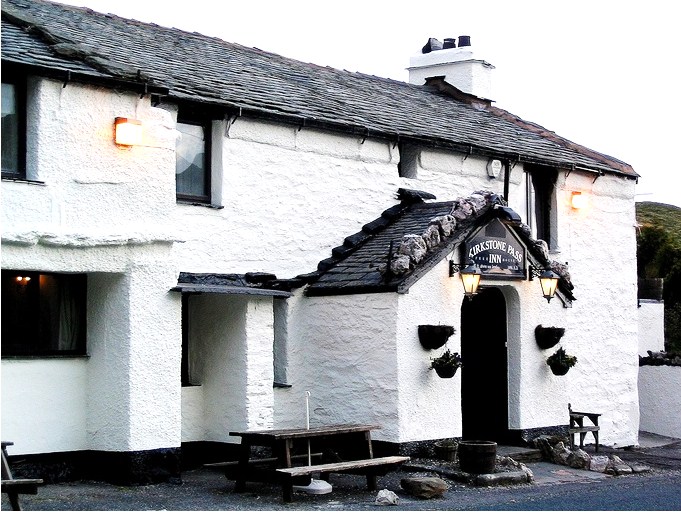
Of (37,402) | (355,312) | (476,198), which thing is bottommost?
(37,402)

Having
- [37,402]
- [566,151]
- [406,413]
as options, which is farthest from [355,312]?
[566,151]

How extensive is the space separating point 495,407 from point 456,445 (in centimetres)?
210

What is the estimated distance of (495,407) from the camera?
16547mm

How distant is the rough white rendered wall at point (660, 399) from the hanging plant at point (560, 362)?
6.08m

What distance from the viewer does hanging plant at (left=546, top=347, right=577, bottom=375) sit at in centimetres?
1639

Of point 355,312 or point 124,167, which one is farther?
point 355,312

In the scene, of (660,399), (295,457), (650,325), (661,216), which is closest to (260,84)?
(295,457)

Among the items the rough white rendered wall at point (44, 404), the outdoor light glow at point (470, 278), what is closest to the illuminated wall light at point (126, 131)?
the rough white rendered wall at point (44, 404)

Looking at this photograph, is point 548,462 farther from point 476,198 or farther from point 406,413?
point 476,198

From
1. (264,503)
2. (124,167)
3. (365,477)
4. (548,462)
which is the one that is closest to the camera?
(264,503)

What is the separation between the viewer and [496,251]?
15.5 m

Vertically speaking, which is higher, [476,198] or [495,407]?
[476,198]

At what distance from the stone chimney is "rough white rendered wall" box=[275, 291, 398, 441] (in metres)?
8.44

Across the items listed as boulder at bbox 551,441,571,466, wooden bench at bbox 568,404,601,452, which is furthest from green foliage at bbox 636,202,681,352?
boulder at bbox 551,441,571,466
